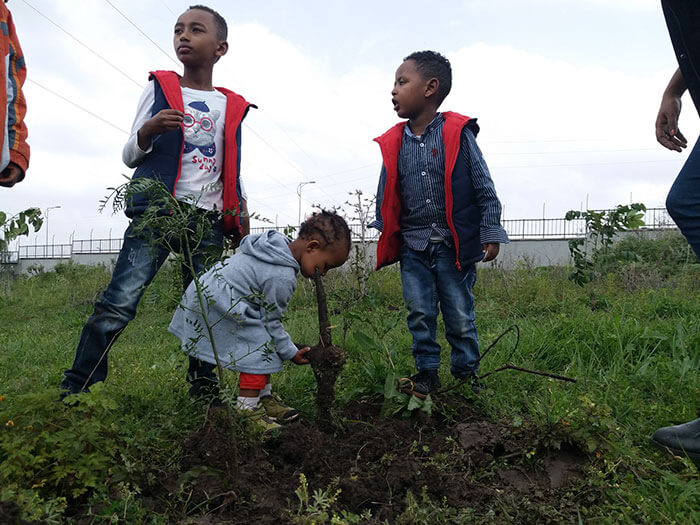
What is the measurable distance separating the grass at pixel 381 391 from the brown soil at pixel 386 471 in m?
0.12

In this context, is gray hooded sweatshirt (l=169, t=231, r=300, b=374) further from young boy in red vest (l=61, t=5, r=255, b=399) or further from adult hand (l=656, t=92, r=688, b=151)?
adult hand (l=656, t=92, r=688, b=151)

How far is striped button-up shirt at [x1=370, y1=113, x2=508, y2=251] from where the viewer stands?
3.29 meters

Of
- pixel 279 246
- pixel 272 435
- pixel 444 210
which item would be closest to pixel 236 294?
pixel 279 246

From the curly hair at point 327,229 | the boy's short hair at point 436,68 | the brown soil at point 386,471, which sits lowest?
the brown soil at point 386,471

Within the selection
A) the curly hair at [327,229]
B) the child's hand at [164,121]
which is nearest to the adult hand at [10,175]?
the child's hand at [164,121]

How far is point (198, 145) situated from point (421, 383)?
1807 millimetres

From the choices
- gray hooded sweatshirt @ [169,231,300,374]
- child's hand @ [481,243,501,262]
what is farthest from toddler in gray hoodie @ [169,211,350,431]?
child's hand @ [481,243,501,262]

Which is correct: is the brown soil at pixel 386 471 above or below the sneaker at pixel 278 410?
below

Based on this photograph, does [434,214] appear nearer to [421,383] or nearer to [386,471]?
[421,383]

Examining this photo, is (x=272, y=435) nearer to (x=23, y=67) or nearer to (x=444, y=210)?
(x=444, y=210)

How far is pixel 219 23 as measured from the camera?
325 centimetres

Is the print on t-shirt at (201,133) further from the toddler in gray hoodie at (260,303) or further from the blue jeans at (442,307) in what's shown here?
the blue jeans at (442,307)

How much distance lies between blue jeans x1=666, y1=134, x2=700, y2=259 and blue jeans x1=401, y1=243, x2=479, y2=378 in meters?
1.25

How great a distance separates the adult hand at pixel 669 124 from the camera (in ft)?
8.49
